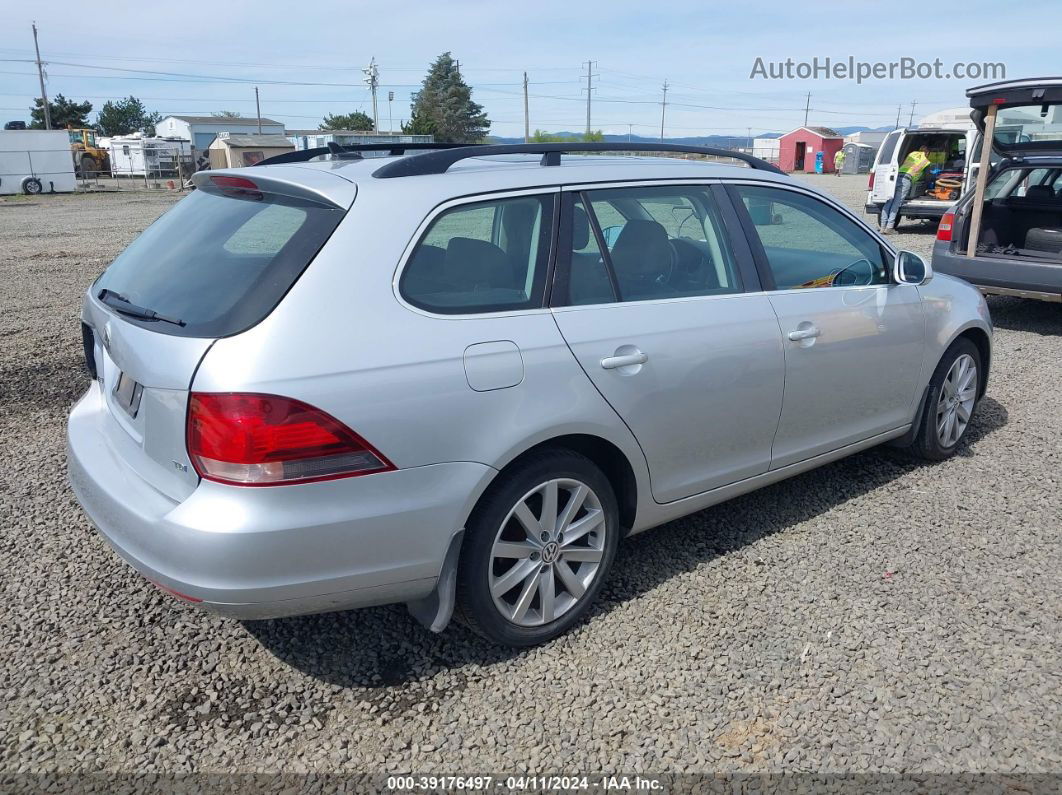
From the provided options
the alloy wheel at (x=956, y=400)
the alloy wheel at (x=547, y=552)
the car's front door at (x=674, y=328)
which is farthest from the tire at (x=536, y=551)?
the alloy wheel at (x=956, y=400)

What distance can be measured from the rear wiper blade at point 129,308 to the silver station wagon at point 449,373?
0.04ft

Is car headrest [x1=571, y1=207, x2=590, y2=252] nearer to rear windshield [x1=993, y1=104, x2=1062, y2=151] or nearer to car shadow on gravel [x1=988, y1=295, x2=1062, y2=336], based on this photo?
rear windshield [x1=993, y1=104, x2=1062, y2=151]

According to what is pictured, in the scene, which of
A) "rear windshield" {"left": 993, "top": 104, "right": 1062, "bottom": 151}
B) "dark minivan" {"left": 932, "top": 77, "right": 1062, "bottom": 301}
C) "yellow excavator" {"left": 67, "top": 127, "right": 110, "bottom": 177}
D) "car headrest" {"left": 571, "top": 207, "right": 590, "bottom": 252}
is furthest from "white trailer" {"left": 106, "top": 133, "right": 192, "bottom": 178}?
"car headrest" {"left": 571, "top": 207, "right": 590, "bottom": 252}

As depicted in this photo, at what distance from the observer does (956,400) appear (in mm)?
4852

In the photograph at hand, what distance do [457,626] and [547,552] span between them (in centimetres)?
52

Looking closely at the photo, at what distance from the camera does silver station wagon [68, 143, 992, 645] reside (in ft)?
8.20

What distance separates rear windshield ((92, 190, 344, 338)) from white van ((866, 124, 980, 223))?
16.1 metres

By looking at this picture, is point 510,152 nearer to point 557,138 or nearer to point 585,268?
point 585,268

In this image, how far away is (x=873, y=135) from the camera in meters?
79.2

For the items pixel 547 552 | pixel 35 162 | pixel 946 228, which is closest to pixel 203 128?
pixel 35 162

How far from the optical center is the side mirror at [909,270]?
14.1 feet

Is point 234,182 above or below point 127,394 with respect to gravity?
above

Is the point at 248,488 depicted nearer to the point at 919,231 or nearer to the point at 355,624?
the point at 355,624

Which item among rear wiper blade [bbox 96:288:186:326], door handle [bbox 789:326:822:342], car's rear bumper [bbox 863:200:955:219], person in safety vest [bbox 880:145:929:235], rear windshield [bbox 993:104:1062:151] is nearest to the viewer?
rear wiper blade [bbox 96:288:186:326]
